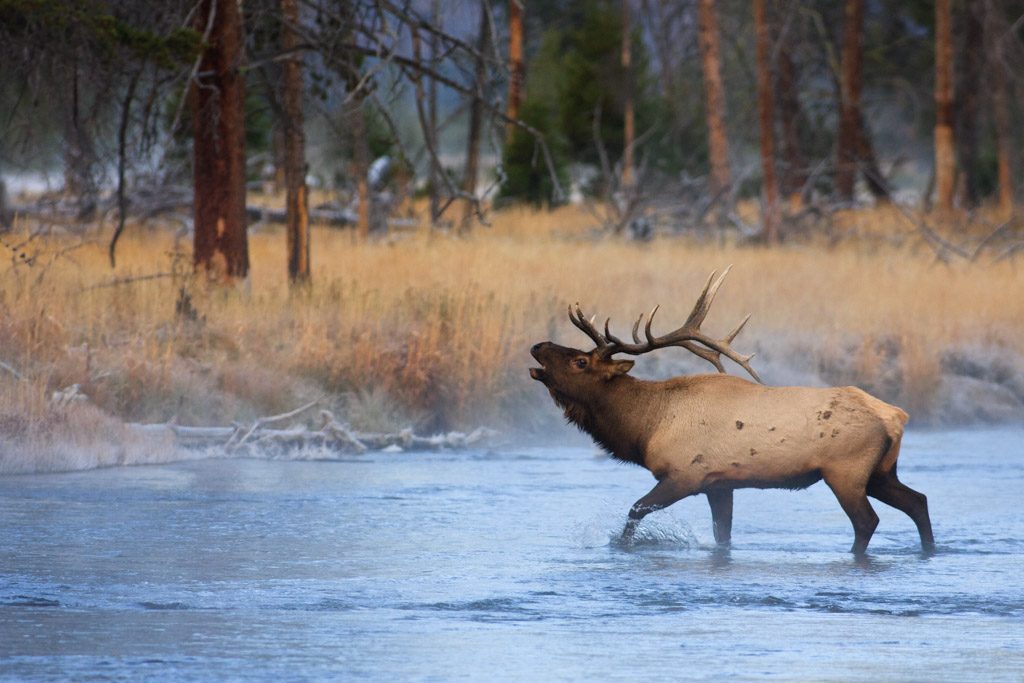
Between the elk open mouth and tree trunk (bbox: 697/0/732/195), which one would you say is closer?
the elk open mouth

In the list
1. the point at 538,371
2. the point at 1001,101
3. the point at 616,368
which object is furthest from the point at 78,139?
the point at 1001,101

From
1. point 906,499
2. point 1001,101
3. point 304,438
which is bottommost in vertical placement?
point 304,438

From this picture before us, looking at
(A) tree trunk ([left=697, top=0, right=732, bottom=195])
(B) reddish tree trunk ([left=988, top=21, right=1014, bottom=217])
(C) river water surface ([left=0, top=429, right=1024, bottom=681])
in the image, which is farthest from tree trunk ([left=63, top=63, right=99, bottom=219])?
(B) reddish tree trunk ([left=988, top=21, right=1014, bottom=217])

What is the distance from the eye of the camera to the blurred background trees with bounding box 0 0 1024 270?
1401 cm

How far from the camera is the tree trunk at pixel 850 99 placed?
31.1 metres

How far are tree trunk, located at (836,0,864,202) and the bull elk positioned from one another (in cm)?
2253

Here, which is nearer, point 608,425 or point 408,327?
point 608,425

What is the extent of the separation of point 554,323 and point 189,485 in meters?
5.21

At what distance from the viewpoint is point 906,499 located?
28.9 ft

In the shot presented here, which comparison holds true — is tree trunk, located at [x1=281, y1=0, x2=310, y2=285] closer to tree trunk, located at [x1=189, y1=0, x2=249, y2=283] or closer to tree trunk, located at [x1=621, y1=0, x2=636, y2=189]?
tree trunk, located at [x1=189, y1=0, x2=249, y2=283]

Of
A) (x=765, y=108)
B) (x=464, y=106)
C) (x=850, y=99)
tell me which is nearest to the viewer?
(x=464, y=106)

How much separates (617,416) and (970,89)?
27297mm

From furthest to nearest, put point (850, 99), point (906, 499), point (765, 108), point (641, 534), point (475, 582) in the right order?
point (850, 99) < point (765, 108) < point (641, 534) < point (906, 499) < point (475, 582)

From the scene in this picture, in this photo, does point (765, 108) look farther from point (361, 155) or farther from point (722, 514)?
point (722, 514)
